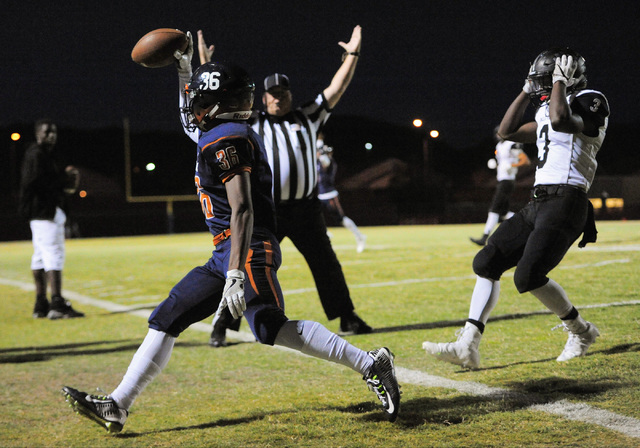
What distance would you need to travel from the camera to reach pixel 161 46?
3.80 metres

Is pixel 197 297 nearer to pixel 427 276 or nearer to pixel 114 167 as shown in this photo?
pixel 427 276

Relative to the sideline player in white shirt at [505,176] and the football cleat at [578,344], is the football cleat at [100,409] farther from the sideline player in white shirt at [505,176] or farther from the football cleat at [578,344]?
the sideline player in white shirt at [505,176]

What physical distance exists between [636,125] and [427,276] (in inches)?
654

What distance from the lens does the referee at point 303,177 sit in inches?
196

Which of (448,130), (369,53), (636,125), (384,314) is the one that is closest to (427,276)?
(384,314)

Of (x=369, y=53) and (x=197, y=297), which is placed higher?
(x=369, y=53)

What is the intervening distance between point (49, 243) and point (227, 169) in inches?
193

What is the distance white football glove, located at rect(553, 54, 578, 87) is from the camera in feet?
10.9

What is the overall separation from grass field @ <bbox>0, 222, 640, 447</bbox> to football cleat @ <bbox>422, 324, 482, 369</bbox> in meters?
0.11

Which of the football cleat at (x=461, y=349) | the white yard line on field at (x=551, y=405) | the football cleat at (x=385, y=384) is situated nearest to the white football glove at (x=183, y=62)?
the football cleat at (x=385, y=384)

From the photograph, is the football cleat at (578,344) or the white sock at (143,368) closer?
the white sock at (143,368)

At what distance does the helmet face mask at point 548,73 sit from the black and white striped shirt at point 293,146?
1.83 m

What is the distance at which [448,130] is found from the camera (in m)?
29.2

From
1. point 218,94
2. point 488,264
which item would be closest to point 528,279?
point 488,264
